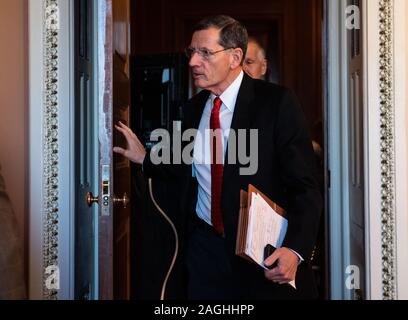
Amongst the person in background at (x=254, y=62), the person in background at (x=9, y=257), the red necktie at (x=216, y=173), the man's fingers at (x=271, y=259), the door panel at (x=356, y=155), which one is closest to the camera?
the person in background at (x=9, y=257)

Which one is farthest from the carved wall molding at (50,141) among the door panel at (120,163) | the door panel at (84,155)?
the door panel at (120,163)

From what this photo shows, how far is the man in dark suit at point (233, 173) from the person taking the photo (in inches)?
72.5

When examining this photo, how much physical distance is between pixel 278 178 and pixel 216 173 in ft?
0.74

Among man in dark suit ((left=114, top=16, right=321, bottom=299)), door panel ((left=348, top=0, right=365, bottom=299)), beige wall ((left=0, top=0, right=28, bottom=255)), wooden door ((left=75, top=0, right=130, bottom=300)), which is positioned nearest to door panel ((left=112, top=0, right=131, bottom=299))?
wooden door ((left=75, top=0, right=130, bottom=300))

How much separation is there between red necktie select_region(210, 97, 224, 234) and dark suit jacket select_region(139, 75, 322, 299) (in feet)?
0.18

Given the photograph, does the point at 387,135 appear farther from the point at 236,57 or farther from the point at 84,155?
the point at 84,155

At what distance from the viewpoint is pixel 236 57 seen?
2107 mm

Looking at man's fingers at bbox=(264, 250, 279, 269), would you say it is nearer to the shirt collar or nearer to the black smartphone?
the black smartphone

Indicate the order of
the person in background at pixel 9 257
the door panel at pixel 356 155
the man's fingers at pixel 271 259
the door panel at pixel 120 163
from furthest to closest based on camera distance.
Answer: the door panel at pixel 356 155 < the door panel at pixel 120 163 < the man's fingers at pixel 271 259 < the person in background at pixel 9 257

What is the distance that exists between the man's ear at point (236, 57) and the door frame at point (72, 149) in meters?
0.63

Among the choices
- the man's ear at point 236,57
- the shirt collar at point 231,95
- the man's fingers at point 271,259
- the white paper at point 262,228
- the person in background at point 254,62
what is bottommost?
the man's fingers at point 271,259

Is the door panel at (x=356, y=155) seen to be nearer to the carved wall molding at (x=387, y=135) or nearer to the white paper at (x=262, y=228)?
the carved wall molding at (x=387, y=135)

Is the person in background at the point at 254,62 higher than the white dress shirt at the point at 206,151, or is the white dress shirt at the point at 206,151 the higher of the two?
the person in background at the point at 254,62

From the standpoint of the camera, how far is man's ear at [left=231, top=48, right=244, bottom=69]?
6.89 feet
